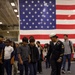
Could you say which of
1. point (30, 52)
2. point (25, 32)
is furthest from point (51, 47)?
point (25, 32)

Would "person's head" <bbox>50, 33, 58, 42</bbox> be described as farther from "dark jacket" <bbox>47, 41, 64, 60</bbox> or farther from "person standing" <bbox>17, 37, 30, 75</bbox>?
"person standing" <bbox>17, 37, 30, 75</bbox>

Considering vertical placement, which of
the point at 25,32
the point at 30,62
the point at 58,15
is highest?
the point at 58,15

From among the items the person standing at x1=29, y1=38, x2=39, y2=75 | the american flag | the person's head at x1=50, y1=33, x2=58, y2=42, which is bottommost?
the person standing at x1=29, y1=38, x2=39, y2=75

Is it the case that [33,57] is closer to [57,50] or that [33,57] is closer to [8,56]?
[8,56]

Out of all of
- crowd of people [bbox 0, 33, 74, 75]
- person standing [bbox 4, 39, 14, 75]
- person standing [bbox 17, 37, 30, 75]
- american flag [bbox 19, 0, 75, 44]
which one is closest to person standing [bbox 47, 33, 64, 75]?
crowd of people [bbox 0, 33, 74, 75]

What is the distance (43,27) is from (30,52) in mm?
4755

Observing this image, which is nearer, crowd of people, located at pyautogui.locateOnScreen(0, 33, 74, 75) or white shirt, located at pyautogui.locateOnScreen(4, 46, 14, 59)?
crowd of people, located at pyautogui.locateOnScreen(0, 33, 74, 75)

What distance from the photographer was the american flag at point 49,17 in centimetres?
1303

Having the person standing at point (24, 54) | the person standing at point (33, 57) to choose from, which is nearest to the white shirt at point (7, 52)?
the person standing at point (24, 54)

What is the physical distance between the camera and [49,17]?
1316 centimetres

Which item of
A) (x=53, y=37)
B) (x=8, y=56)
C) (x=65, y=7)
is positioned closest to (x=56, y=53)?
(x=53, y=37)

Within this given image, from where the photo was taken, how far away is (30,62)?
8.31 m

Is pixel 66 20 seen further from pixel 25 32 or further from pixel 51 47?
pixel 51 47

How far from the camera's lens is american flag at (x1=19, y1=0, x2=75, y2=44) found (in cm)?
1303
